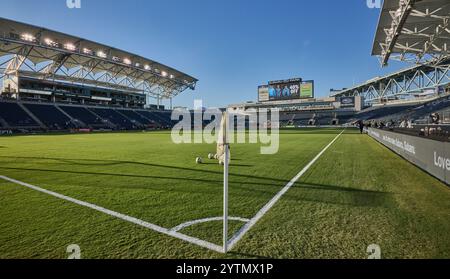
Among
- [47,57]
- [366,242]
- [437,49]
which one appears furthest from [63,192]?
[47,57]

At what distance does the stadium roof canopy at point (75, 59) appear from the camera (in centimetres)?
4409

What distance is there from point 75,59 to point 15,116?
17.2 metres

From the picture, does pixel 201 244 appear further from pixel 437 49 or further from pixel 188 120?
pixel 188 120

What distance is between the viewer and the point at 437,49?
1802 centimetres

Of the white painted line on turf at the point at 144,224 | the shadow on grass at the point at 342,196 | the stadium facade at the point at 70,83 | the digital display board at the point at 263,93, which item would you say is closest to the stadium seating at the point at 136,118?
the stadium facade at the point at 70,83

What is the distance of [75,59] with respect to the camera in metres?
55.9

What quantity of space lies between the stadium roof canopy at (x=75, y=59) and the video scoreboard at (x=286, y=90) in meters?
28.6

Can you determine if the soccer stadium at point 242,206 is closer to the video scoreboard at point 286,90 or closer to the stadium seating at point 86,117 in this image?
Answer: the video scoreboard at point 286,90

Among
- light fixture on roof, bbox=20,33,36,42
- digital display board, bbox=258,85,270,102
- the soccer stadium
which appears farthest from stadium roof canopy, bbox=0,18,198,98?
the soccer stadium

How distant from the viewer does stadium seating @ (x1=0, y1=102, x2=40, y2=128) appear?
46.3m

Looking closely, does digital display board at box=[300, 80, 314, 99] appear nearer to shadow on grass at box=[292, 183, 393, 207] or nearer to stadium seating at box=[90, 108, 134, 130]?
stadium seating at box=[90, 108, 134, 130]

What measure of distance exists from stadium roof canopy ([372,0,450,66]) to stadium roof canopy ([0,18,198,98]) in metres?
53.2

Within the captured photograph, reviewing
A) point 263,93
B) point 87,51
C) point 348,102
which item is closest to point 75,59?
point 87,51
